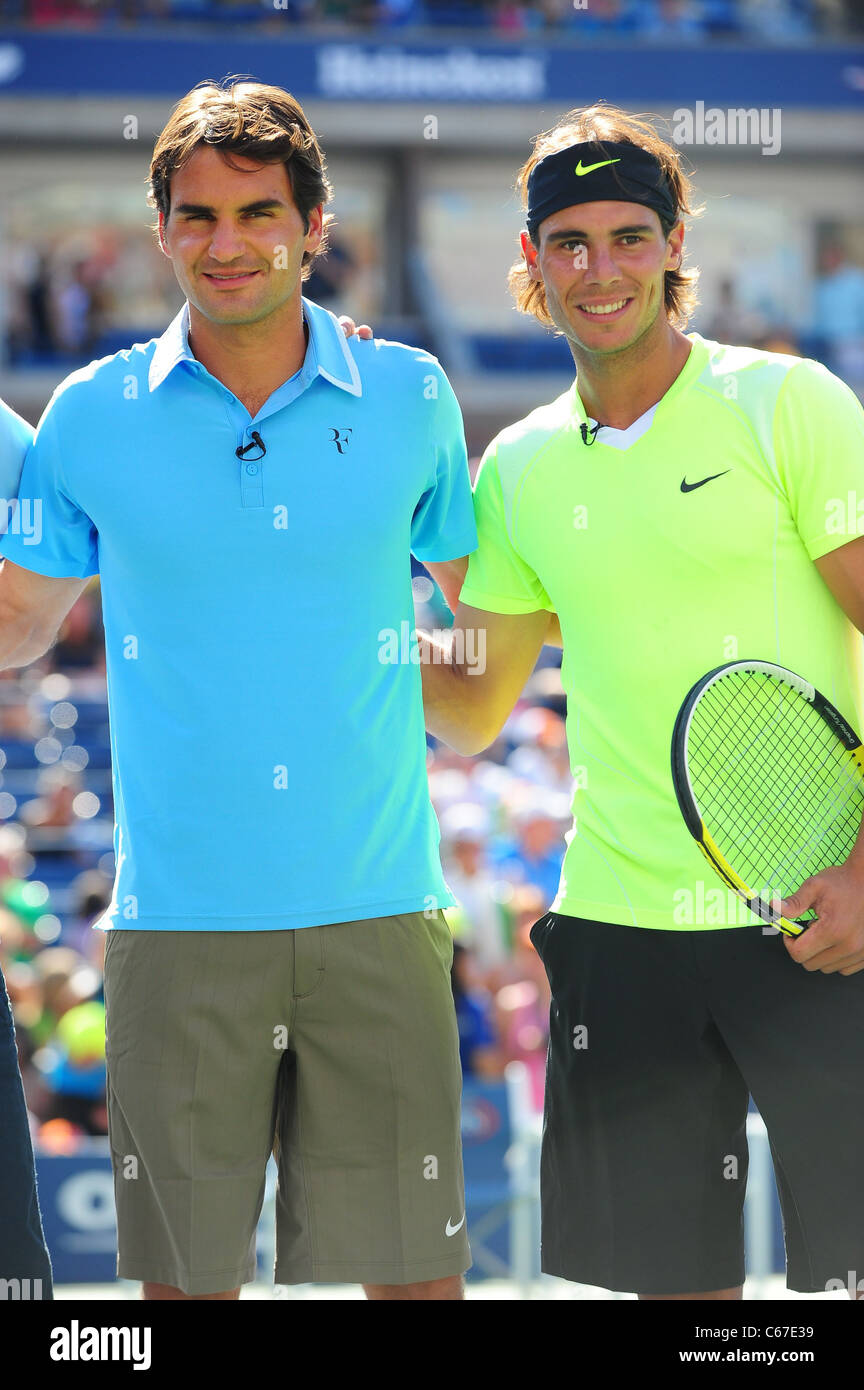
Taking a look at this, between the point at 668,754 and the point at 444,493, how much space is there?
57cm

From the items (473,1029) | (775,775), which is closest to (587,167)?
(775,775)

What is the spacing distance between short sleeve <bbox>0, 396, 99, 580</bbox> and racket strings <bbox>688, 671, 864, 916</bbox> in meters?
1.02

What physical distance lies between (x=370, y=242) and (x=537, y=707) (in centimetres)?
847

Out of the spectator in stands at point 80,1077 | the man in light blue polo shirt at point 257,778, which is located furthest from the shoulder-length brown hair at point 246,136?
the spectator in stands at point 80,1077

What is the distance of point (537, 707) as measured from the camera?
1193cm

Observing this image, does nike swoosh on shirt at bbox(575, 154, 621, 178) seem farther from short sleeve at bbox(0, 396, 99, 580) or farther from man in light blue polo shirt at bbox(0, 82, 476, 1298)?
short sleeve at bbox(0, 396, 99, 580)

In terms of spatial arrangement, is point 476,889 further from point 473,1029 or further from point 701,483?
point 701,483

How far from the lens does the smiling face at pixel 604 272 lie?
266cm

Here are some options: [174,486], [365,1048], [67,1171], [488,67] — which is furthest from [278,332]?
[488,67]

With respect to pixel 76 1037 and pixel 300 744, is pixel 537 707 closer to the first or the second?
pixel 76 1037

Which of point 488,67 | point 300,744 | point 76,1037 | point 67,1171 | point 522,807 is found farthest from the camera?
point 488,67

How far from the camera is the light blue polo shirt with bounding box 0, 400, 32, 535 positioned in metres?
2.66

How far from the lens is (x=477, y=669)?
2.96m

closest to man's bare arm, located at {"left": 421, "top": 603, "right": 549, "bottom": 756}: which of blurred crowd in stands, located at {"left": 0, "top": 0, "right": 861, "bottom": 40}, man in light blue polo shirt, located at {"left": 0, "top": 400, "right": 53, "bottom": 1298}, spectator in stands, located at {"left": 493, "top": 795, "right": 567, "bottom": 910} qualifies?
man in light blue polo shirt, located at {"left": 0, "top": 400, "right": 53, "bottom": 1298}
